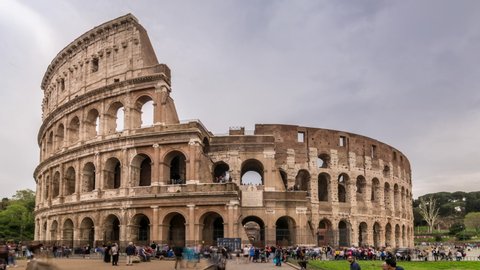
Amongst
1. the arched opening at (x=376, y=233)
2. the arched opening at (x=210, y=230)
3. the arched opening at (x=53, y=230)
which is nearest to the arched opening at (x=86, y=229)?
the arched opening at (x=53, y=230)

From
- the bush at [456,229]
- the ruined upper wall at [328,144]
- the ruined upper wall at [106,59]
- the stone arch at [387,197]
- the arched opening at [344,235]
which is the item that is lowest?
the bush at [456,229]

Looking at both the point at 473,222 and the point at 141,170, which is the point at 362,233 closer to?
the point at 141,170

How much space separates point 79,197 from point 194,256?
16.0 metres

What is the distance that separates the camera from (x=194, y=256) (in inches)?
764

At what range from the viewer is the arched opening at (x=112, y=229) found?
30750 mm

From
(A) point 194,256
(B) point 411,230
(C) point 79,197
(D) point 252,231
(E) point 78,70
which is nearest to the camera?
(A) point 194,256

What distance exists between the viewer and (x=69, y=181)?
114ft

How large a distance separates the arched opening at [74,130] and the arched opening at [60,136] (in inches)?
68.5

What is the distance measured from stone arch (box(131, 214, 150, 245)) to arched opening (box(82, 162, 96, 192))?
16.5 ft

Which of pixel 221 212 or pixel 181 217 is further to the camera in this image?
pixel 181 217

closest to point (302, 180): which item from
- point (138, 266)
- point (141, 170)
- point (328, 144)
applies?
point (328, 144)

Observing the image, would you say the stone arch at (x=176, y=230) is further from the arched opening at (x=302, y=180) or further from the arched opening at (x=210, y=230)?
the arched opening at (x=302, y=180)

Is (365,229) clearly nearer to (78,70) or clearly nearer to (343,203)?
(343,203)

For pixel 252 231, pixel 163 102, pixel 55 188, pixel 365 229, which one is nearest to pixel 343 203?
pixel 365 229
